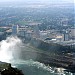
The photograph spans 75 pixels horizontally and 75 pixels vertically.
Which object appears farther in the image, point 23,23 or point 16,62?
point 23,23

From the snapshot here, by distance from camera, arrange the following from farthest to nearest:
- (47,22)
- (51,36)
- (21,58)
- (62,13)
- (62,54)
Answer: (62,13), (47,22), (51,36), (62,54), (21,58)

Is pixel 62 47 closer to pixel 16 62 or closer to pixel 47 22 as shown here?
pixel 16 62

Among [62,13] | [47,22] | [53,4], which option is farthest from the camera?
[53,4]

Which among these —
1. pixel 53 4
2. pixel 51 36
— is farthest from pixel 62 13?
pixel 51 36

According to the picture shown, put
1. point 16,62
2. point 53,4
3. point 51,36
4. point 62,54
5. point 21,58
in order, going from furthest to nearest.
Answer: point 53,4 < point 51,36 < point 62,54 < point 21,58 < point 16,62

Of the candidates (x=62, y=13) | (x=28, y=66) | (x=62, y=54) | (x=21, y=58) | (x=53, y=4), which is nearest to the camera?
(x=28, y=66)

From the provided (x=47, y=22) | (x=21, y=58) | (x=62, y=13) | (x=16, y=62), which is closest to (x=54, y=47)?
(x=21, y=58)

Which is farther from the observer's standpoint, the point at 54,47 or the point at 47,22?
the point at 47,22

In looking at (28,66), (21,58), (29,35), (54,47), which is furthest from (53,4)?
(28,66)

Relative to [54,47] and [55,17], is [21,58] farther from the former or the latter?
[55,17]
